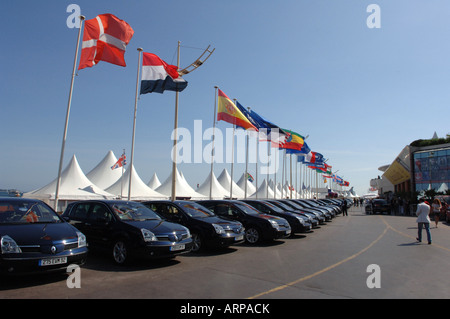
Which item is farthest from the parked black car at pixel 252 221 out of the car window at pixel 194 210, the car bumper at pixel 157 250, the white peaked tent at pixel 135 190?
the white peaked tent at pixel 135 190

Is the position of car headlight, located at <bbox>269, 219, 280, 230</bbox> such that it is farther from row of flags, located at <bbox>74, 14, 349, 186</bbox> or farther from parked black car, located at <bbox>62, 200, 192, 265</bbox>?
row of flags, located at <bbox>74, 14, 349, 186</bbox>

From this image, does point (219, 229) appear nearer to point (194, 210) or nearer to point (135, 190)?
point (194, 210)

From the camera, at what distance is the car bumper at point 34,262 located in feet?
17.1

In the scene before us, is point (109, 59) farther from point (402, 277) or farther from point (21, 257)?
point (402, 277)

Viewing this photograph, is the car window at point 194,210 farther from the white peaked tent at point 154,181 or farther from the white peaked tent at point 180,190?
the white peaked tent at point 154,181

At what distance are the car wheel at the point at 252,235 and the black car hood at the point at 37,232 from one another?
633cm

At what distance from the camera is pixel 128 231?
734cm

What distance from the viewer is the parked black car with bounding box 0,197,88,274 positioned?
17.4ft

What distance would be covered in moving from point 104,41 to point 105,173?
83.9ft

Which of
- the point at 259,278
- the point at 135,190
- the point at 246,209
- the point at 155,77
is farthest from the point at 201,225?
the point at 135,190

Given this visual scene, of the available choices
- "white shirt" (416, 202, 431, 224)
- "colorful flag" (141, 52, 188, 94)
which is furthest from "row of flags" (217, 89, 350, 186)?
"white shirt" (416, 202, 431, 224)

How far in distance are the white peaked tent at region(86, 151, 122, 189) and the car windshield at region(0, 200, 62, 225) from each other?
2958 cm
